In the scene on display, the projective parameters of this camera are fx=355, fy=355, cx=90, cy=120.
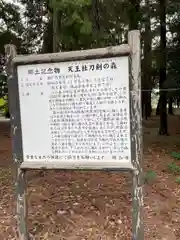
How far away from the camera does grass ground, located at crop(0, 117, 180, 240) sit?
3.99m

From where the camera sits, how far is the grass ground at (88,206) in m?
3.99

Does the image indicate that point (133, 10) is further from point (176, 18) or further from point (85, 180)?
point (85, 180)

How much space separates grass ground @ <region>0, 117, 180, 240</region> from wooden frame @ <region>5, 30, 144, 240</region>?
526 mm

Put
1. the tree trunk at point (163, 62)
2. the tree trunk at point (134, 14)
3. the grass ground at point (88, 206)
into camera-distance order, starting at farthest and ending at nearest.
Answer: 1. the tree trunk at point (134, 14)
2. the tree trunk at point (163, 62)
3. the grass ground at point (88, 206)

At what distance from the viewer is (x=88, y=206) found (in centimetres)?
448

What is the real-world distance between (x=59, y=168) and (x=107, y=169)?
49 cm

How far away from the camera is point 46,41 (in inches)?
445

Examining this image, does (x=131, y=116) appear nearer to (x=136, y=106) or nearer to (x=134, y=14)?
(x=136, y=106)

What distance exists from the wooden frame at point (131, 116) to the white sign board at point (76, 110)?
0.05m

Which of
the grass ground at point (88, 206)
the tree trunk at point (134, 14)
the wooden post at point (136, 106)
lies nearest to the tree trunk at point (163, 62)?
the tree trunk at point (134, 14)

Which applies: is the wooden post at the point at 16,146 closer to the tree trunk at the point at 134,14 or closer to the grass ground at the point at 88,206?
the grass ground at the point at 88,206

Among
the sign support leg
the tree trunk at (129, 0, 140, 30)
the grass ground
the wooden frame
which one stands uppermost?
the tree trunk at (129, 0, 140, 30)

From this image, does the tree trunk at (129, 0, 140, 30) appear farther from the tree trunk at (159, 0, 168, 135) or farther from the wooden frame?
the wooden frame

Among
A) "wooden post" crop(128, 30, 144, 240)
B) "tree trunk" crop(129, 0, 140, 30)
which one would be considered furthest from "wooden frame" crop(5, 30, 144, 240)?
"tree trunk" crop(129, 0, 140, 30)
